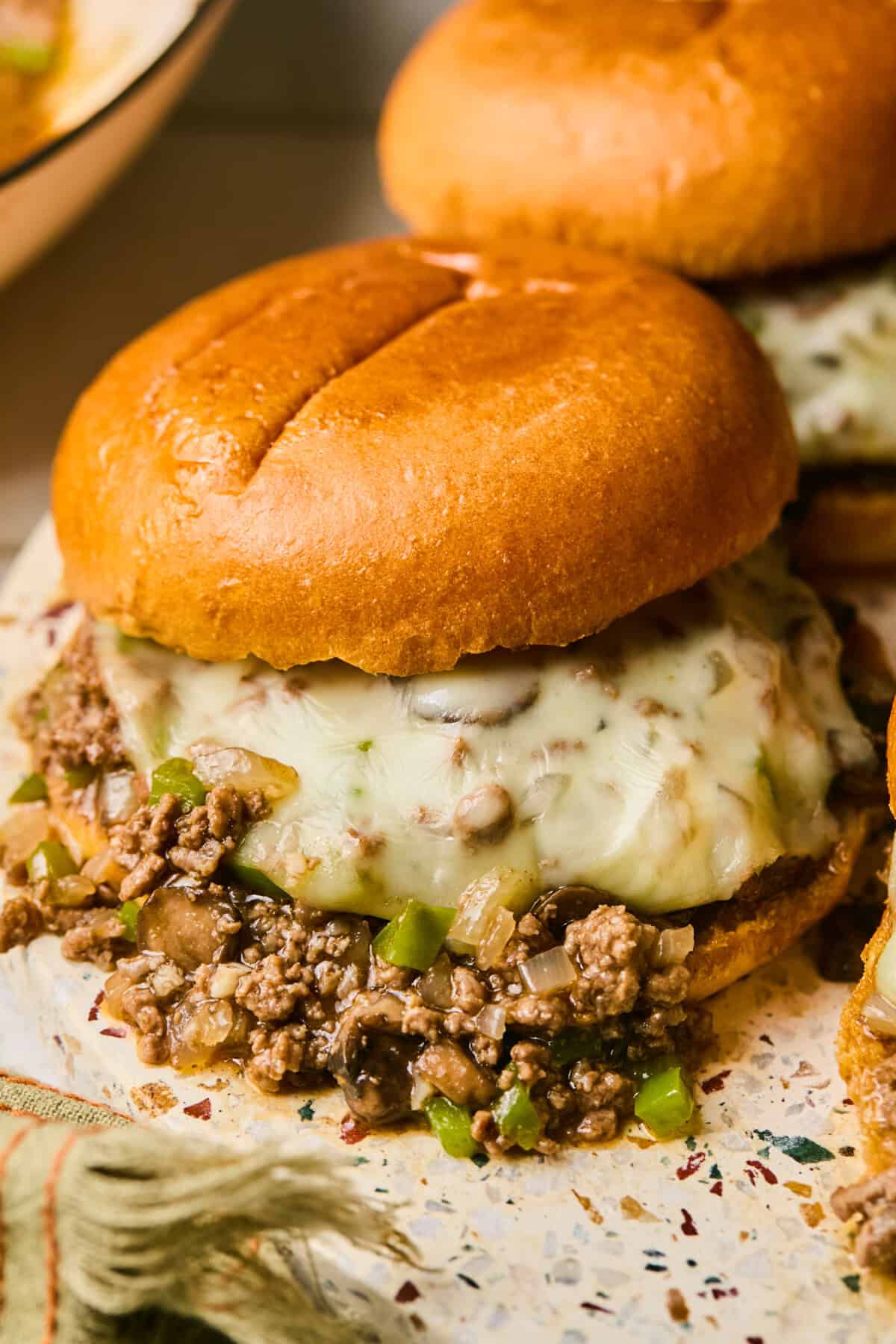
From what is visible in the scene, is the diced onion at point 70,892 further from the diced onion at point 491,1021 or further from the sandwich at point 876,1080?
the sandwich at point 876,1080

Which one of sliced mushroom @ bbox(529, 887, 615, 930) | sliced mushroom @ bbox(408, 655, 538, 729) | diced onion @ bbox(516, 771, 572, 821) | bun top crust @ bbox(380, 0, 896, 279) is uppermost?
bun top crust @ bbox(380, 0, 896, 279)

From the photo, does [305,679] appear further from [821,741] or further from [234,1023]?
[821,741]

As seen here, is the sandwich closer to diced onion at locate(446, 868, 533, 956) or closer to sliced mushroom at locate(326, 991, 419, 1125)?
diced onion at locate(446, 868, 533, 956)

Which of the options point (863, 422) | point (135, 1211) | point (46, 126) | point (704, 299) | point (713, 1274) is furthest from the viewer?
point (46, 126)

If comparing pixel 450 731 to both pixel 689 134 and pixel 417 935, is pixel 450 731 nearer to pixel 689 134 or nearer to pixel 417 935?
pixel 417 935

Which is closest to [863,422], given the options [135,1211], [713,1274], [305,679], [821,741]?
[821,741]

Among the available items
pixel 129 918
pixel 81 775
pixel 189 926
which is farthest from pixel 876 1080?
pixel 81 775

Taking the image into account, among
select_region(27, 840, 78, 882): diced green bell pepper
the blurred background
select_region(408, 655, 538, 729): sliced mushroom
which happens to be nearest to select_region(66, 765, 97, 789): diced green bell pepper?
select_region(27, 840, 78, 882): diced green bell pepper

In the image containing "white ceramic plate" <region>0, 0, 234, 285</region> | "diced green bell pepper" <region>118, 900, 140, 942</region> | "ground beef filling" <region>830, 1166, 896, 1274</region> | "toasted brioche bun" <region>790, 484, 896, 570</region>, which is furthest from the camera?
"white ceramic plate" <region>0, 0, 234, 285</region>
